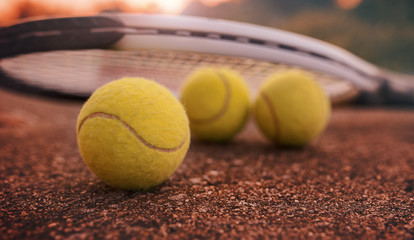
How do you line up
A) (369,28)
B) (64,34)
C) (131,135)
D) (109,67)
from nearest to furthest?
1. (131,135)
2. (64,34)
3. (109,67)
4. (369,28)

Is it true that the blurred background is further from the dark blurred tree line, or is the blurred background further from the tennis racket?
the tennis racket

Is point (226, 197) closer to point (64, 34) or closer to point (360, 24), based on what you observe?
point (64, 34)

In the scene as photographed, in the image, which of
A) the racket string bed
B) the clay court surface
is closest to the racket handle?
the racket string bed

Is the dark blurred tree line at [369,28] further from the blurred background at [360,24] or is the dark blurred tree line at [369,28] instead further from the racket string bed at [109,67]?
the racket string bed at [109,67]

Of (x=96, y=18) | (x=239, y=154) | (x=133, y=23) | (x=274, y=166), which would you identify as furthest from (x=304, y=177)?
(x=96, y=18)

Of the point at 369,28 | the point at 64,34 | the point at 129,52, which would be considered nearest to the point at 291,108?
the point at 129,52

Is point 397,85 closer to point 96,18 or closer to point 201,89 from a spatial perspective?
point 201,89

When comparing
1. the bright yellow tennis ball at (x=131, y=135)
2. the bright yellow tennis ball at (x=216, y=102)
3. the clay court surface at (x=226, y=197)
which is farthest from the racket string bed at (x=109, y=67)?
the bright yellow tennis ball at (x=131, y=135)
